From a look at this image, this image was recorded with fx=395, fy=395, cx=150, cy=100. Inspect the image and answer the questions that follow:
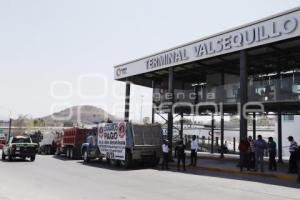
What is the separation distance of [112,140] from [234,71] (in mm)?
12129

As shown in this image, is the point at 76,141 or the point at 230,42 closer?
the point at 230,42

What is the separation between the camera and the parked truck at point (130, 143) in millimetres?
22344

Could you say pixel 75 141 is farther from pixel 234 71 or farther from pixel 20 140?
pixel 234 71

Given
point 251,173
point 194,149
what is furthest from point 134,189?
point 194,149

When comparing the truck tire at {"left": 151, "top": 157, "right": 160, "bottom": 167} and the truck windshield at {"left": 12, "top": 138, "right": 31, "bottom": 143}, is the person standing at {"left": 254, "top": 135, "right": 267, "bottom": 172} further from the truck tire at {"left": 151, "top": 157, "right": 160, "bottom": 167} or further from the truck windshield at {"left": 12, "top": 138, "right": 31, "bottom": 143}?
the truck windshield at {"left": 12, "top": 138, "right": 31, "bottom": 143}

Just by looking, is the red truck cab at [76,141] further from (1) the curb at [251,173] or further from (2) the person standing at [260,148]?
(2) the person standing at [260,148]

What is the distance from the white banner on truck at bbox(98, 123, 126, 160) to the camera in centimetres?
2280

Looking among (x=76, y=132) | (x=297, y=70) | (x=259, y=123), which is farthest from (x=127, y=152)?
(x=259, y=123)

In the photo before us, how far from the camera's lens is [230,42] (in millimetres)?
Answer: 22516

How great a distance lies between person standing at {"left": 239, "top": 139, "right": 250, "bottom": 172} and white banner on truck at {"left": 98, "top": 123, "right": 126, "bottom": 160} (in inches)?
257

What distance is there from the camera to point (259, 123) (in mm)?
77250

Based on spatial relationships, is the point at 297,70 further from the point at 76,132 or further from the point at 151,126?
the point at 76,132

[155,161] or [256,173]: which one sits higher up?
[155,161]

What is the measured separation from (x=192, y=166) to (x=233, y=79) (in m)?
10.9
